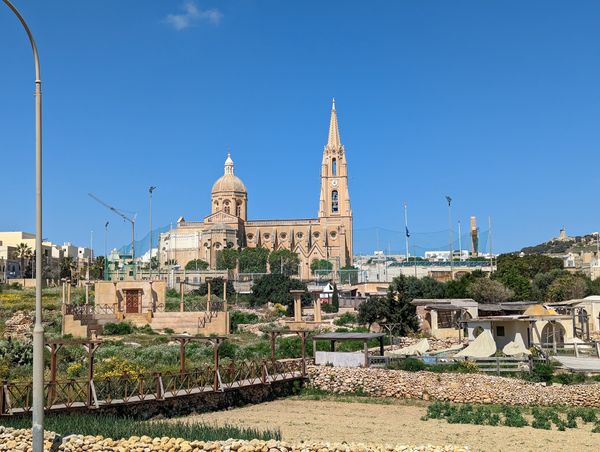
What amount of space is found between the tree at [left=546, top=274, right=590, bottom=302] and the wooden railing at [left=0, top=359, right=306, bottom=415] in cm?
3677

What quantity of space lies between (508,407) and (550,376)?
150 inches

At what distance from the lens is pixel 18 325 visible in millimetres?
41781

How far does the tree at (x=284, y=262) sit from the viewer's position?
109 metres

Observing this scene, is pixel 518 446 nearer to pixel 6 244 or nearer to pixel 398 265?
pixel 398 265

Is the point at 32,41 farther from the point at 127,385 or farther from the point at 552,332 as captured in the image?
the point at 552,332

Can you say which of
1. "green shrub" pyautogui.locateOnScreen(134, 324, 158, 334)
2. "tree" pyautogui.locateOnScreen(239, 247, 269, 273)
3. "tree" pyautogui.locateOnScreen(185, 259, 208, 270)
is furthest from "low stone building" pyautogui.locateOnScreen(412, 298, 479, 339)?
"tree" pyautogui.locateOnScreen(185, 259, 208, 270)

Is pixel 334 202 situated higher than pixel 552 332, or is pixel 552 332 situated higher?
pixel 334 202

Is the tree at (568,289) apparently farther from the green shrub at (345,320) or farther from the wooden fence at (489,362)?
the wooden fence at (489,362)

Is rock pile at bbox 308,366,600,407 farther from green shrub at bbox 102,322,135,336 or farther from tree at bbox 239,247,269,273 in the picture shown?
tree at bbox 239,247,269,273

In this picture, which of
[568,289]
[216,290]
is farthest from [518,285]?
[216,290]

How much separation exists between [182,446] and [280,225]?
12246 centimetres

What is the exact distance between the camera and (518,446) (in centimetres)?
1574

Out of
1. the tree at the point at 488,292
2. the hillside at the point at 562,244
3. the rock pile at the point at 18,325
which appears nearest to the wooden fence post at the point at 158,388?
the rock pile at the point at 18,325

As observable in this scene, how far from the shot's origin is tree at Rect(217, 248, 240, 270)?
358 ft
